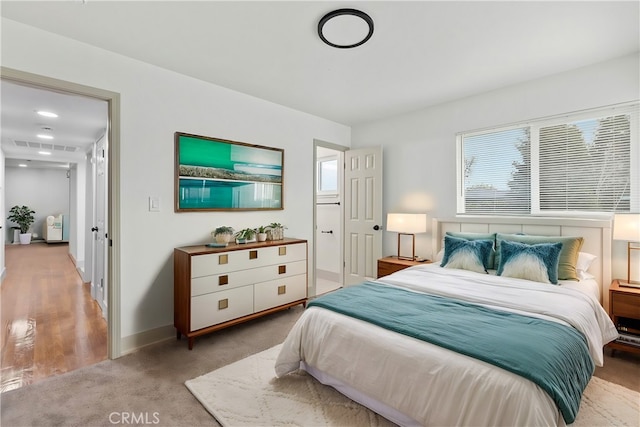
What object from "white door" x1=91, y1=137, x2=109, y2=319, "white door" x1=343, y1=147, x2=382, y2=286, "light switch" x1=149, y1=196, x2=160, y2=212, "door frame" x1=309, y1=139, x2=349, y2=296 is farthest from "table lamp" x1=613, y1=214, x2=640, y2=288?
"white door" x1=91, y1=137, x2=109, y2=319

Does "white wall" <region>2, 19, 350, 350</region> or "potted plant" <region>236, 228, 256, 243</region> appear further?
"potted plant" <region>236, 228, 256, 243</region>

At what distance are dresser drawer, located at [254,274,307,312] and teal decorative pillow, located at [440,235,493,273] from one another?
5.28 feet

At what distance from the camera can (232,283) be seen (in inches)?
117

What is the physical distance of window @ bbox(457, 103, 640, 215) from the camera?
2740mm

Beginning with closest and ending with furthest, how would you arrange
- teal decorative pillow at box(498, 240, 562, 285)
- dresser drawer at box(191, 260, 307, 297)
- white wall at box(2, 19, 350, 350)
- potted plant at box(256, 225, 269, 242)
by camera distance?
white wall at box(2, 19, 350, 350), teal decorative pillow at box(498, 240, 562, 285), dresser drawer at box(191, 260, 307, 297), potted plant at box(256, 225, 269, 242)

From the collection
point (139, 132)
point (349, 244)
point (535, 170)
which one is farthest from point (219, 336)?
point (535, 170)

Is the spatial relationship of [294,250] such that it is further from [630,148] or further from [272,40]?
[630,148]

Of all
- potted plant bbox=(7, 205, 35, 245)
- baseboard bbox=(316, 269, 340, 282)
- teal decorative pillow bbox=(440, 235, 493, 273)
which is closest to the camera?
teal decorative pillow bbox=(440, 235, 493, 273)

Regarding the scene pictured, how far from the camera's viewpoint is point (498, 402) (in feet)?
4.18

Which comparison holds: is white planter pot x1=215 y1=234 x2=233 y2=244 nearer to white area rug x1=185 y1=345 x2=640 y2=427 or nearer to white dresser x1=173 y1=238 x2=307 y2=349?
white dresser x1=173 y1=238 x2=307 y2=349

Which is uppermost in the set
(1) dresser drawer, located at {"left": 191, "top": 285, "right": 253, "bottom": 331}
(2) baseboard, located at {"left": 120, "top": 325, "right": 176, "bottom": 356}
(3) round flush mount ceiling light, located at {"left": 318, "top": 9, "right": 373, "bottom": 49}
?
(3) round flush mount ceiling light, located at {"left": 318, "top": 9, "right": 373, "bottom": 49}

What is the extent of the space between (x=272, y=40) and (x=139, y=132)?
1420 mm

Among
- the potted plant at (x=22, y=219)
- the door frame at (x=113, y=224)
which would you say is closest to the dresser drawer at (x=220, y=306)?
the door frame at (x=113, y=224)

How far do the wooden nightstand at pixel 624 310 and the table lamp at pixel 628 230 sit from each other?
0.17 metres
